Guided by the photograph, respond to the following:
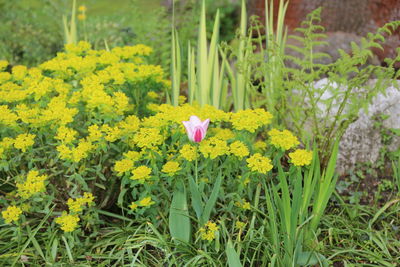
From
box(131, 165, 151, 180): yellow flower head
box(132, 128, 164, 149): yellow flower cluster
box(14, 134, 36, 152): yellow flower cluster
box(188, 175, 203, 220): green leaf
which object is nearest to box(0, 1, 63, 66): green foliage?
box(14, 134, 36, 152): yellow flower cluster

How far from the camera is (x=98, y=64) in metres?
3.19

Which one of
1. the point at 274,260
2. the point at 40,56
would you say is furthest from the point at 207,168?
the point at 40,56

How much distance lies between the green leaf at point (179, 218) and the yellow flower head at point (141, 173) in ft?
0.58

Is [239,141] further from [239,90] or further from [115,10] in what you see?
[115,10]

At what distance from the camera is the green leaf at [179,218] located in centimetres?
251

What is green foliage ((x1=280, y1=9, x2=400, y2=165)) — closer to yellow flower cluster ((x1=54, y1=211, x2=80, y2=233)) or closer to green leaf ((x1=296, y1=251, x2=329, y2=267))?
green leaf ((x1=296, y1=251, x2=329, y2=267))

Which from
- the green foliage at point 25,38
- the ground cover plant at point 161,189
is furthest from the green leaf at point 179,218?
the green foliage at point 25,38

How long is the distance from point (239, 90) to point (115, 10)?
565 centimetres

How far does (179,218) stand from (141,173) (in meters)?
0.30

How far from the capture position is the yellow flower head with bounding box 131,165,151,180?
7.91 feet

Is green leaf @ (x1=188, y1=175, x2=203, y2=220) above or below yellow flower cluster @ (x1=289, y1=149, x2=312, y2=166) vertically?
below

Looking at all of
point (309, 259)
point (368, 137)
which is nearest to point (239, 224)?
point (309, 259)

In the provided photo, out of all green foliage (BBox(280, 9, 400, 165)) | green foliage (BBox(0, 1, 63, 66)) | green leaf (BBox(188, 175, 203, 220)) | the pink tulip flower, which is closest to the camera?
the pink tulip flower

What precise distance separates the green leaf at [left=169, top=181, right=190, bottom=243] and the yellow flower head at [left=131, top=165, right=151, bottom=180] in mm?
178
